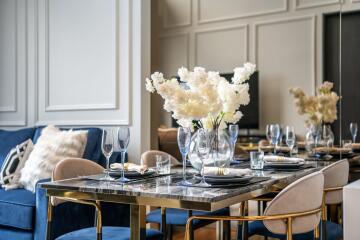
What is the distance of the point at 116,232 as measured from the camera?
2.10 metres

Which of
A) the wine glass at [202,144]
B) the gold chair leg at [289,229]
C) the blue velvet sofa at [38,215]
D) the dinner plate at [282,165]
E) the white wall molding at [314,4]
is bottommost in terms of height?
the blue velvet sofa at [38,215]

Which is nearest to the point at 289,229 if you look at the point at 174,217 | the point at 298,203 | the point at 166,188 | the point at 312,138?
the point at 298,203

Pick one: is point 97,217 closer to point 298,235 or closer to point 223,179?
point 223,179

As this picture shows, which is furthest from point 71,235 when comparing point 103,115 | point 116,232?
point 103,115

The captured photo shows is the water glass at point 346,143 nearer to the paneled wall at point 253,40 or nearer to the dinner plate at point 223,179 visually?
Answer: the paneled wall at point 253,40

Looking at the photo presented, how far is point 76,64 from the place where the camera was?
399cm

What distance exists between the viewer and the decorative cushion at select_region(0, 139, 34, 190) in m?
3.37

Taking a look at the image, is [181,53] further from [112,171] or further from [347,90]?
[112,171]

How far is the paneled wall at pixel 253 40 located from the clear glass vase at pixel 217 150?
2349 millimetres

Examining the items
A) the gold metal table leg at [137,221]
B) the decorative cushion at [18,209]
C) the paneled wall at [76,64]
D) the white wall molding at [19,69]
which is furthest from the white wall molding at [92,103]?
the gold metal table leg at [137,221]

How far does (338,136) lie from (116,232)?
2.07 m

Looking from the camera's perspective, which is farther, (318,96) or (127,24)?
(318,96)

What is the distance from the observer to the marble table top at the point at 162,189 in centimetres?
154

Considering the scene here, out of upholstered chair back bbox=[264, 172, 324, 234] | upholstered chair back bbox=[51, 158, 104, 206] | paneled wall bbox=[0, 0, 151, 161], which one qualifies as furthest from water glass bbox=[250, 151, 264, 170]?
paneled wall bbox=[0, 0, 151, 161]
